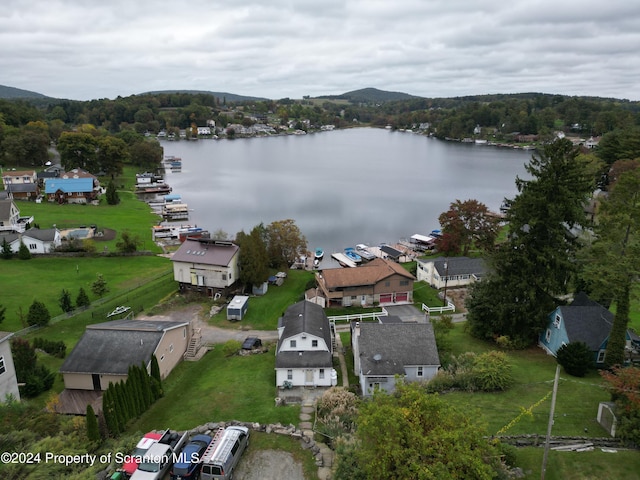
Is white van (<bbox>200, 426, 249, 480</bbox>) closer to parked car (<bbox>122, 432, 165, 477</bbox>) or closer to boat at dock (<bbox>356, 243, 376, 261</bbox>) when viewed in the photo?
parked car (<bbox>122, 432, 165, 477</bbox>)

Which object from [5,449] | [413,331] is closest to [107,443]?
[5,449]

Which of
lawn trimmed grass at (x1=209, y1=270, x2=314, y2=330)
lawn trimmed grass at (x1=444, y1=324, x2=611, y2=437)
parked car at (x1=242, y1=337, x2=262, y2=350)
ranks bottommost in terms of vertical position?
lawn trimmed grass at (x1=209, y1=270, x2=314, y2=330)

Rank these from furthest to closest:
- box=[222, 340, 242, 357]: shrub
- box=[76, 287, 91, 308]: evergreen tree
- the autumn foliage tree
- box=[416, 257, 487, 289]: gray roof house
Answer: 1. the autumn foliage tree
2. box=[416, 257, 487, 289]: gray roof house
3. box=[76, 287, 91, 308]: evergreen tree
4. box=[222, 340, 242, 357]: shrub

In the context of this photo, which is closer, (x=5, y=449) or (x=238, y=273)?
(x=5, y=449)

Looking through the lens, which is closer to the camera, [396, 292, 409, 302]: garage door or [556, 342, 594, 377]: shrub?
[556, 342, 594, 377]: shrub

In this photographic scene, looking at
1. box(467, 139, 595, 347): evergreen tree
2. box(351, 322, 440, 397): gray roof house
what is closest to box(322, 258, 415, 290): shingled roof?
box(467, 139, 595, 347): evergreen tree

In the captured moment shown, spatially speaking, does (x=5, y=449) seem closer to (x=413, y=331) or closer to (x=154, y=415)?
(x=154, y=415)
